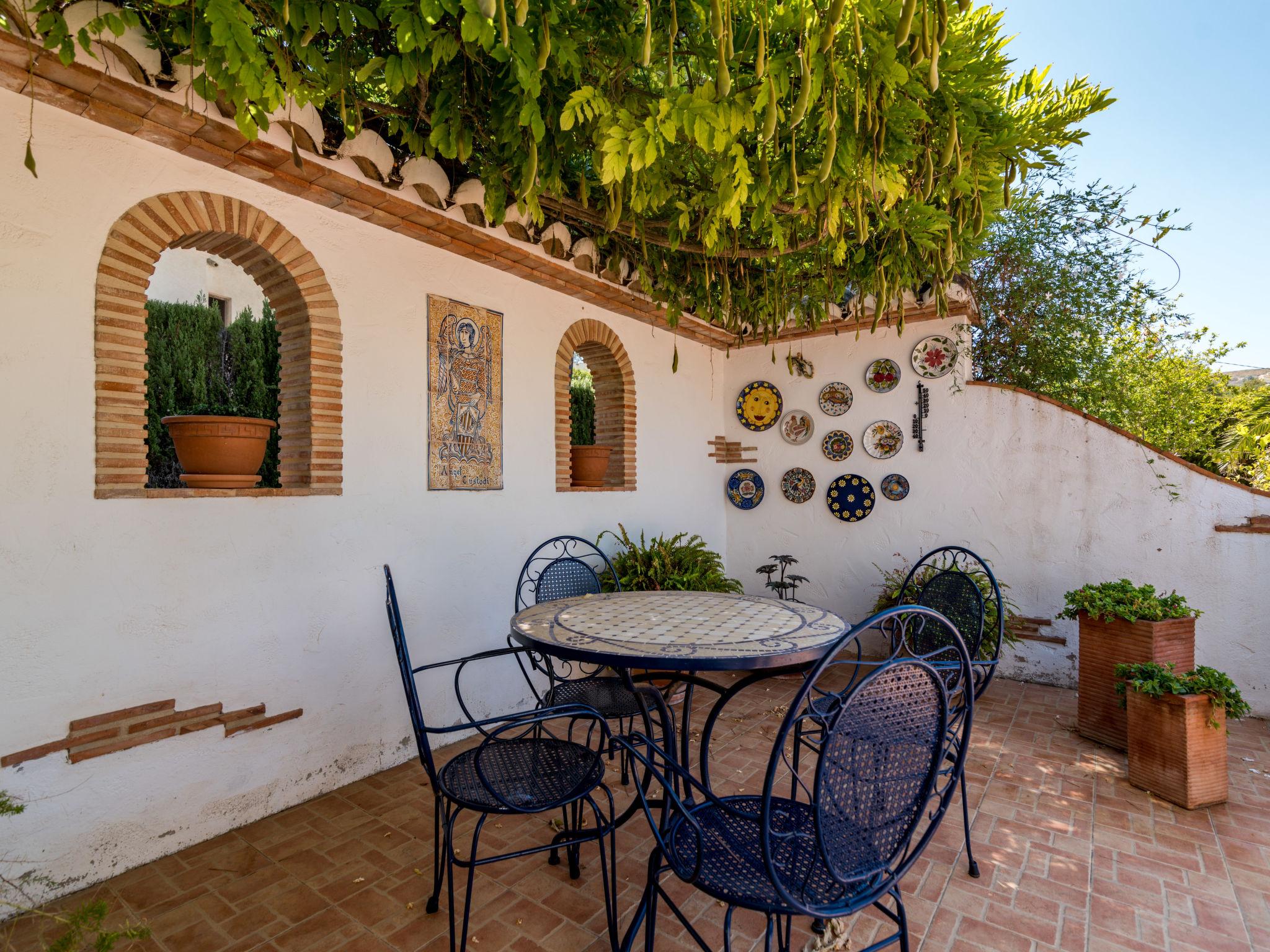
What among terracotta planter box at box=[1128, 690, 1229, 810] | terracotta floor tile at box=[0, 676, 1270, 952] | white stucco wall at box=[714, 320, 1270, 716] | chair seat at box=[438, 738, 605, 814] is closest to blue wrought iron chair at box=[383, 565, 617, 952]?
chair seat at box=[438, 738, 605, 814]

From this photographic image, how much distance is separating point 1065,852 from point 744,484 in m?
3.50

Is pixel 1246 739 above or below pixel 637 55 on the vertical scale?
below

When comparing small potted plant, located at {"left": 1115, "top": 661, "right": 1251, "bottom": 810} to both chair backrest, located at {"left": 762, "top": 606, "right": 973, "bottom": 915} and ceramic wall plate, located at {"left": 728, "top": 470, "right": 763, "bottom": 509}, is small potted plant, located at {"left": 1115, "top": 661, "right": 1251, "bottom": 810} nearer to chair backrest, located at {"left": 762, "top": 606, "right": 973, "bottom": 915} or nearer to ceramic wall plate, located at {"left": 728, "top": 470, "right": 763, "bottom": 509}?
chair backrest, located at {"left": 762, "top": 606, "right": 973, "bottom": 915}

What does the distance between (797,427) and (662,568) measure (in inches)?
75.7

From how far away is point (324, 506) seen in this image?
2.71 m

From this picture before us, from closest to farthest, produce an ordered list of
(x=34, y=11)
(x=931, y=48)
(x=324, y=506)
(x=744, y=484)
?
(x=931, y=48) < (x=34, y=11) < (x=324, y=506) < (x=744, y=484)

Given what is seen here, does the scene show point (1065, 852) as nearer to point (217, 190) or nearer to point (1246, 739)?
point (1246, 739)

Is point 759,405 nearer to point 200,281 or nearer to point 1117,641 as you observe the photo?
point 1117,641

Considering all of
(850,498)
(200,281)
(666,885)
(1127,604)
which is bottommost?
(666,885)

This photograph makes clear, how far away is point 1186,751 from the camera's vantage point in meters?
2.52

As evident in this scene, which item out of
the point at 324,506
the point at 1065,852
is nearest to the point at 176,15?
the point at 324,506

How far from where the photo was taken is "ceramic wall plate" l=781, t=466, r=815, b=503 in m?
5.07

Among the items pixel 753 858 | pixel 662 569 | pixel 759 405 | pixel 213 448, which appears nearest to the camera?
pixel 753 858

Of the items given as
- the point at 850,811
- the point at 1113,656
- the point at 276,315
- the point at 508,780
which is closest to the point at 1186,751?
the point at 1113,656
